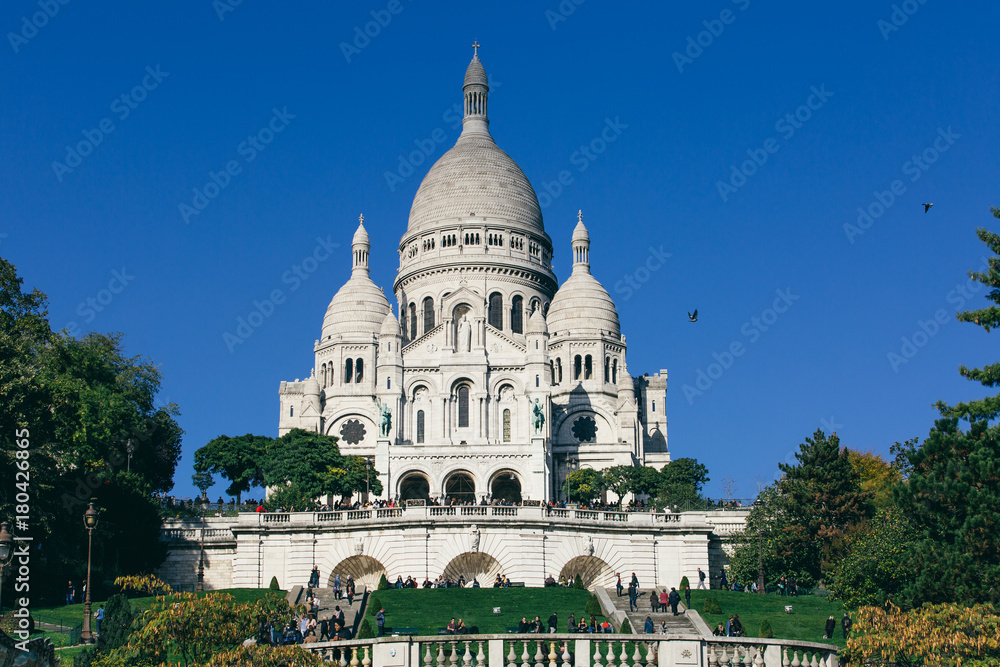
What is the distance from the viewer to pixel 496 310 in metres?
96.3

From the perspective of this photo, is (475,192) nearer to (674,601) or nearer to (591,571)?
(591,571)

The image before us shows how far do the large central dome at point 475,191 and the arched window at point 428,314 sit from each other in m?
6.41

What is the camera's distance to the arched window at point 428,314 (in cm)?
9662

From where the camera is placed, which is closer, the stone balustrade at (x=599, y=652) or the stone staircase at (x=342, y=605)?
the stone balustrade at (x=599, y=652)

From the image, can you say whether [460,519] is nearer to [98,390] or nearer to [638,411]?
[98,390]

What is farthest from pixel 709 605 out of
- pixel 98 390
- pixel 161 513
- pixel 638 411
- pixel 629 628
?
pixel 638 411

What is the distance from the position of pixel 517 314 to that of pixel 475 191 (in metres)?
11.1

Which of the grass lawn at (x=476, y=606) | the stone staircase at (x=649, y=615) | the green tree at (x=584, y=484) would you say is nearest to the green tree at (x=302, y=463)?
the green tree at (x=584, y=484)

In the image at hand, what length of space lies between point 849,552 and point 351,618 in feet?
63.1

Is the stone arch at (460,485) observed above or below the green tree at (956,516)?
above

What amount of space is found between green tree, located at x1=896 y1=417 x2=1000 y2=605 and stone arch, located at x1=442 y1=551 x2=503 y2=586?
16302mm

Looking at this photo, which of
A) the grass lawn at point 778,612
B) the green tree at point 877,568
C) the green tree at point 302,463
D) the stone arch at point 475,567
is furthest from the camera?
the green tree at point 302,463

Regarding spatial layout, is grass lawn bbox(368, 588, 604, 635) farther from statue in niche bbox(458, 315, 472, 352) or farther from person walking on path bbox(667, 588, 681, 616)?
statue in niche bbox(458, 315, 472, 352)

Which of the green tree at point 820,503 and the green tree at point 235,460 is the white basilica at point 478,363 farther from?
the green tree at point 820,503
